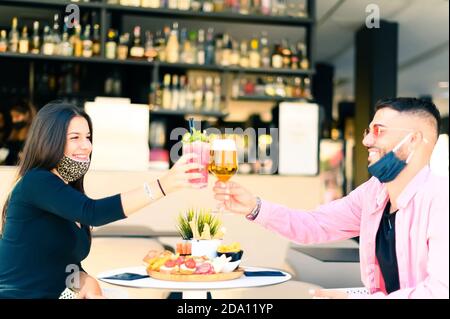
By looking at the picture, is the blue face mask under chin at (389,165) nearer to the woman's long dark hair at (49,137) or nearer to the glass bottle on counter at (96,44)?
the woman's long dark hair at (49,137)

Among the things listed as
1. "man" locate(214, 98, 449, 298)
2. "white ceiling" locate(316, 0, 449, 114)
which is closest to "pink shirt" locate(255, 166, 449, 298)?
"man" locate(214, 98, 449, 298)

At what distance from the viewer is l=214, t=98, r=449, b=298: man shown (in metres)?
0.95

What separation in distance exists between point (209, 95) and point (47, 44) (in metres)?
1.17

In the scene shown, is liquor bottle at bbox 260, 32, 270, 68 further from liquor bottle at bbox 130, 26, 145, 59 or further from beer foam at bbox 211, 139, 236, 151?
beer foam at bbox 211, 139, 236, 151

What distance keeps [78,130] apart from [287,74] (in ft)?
10.5

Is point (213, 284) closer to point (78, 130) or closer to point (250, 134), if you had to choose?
point (78, 130)

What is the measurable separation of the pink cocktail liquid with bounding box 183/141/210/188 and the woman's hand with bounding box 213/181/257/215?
0.10 meters

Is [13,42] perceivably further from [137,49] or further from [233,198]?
[233,198]

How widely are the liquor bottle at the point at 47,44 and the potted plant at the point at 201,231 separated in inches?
110

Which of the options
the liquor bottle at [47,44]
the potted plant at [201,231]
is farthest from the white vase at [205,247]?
the liquor bottle at [47,44]

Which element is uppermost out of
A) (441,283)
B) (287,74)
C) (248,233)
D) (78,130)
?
(287,74)

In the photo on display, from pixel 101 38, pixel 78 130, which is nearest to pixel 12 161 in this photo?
pixel 101 38
